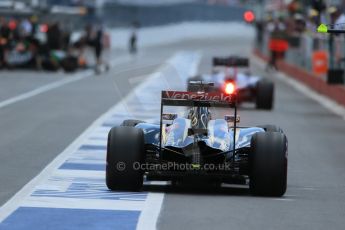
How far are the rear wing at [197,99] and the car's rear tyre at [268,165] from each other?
0.66 metres

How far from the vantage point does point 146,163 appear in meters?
12.2

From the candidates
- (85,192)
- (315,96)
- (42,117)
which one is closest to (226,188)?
(85,192)

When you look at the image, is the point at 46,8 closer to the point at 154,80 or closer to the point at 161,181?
the point at 154,80

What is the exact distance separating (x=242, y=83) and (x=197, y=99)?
15.2 meters

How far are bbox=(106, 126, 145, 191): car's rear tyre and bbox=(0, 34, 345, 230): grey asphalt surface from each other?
1.29 feet

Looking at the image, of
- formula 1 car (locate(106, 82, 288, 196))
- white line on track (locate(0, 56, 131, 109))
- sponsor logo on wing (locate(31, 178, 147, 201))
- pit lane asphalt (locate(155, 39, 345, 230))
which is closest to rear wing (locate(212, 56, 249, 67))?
white line on track (locate(0, 56, 131, 109))

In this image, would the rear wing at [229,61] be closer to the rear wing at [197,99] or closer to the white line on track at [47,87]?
the white line on track at [47,87]

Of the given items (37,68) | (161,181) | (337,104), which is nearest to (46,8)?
(37,68)

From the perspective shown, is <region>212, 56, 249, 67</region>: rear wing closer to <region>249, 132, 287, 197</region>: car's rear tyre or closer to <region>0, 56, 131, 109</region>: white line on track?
<region>0, 56, 131, 109</region>: white line on track

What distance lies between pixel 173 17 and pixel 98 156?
290 feet

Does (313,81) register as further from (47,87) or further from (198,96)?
(198,96)

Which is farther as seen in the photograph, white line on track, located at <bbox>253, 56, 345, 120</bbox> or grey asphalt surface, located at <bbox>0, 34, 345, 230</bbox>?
white line on track, located at <bbox>253, 56, 345, 120</bbox>

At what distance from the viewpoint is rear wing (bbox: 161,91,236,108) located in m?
12.5

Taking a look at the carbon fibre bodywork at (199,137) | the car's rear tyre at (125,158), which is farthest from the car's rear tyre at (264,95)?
the car's rear tyre at (125,158)
